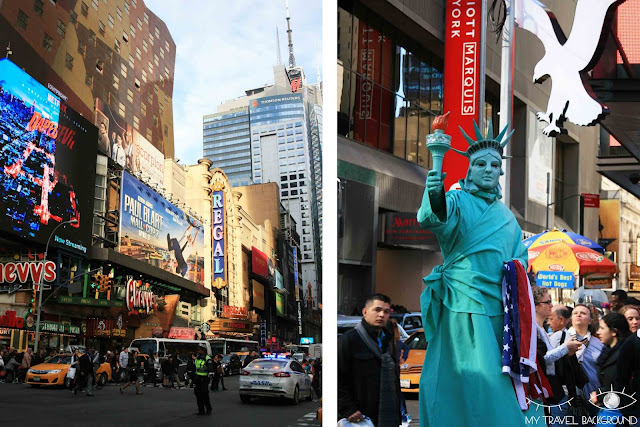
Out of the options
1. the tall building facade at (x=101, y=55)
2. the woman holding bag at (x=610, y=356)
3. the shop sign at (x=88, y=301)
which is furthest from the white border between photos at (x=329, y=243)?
the woman holding bag at (x=610, y=356)

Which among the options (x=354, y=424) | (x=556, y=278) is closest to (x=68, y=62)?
(x=354, y=424)

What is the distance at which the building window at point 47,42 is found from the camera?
238 centimetres

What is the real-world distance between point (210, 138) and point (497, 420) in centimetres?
166

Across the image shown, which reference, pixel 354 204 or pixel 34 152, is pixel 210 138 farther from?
pixel 354 204

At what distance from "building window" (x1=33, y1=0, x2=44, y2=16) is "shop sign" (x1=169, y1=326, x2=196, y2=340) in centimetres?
113

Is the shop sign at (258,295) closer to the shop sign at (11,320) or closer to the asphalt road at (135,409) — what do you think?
the asphalt road at (135,409)

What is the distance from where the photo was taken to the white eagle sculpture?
591 centimetres

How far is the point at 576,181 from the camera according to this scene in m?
14.5

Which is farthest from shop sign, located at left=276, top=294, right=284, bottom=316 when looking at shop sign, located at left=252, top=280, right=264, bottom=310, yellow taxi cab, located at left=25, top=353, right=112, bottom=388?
yellow taxi cab, located at left=25, top=353, right=112, bottom=388

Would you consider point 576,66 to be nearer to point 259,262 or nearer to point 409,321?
point 259,262

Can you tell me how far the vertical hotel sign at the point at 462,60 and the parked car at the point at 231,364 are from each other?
25.9ft

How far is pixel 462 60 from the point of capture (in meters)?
11.4

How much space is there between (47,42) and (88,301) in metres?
0.82

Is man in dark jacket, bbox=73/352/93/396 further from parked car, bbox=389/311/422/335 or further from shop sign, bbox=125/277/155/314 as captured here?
parked car, bbox=389/311/422/335
